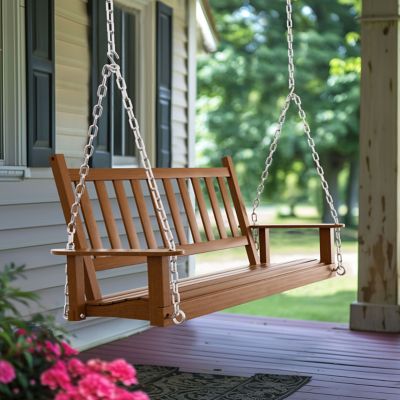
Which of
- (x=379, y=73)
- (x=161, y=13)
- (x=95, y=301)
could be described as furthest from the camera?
(x=161, y=13)

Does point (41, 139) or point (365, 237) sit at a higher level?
point (41, 139)

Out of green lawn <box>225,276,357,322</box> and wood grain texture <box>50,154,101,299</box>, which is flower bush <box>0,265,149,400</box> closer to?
wood grain texture <box>50,154,101,299</box>

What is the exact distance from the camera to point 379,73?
5.52 m

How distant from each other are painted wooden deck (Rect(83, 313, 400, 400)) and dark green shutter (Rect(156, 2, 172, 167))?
3.91ft

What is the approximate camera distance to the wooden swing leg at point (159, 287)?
132 inches

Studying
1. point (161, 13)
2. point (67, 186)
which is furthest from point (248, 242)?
point (161, 13)

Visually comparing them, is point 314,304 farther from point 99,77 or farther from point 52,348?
point 52,348

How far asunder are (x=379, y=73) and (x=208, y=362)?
2.06 m

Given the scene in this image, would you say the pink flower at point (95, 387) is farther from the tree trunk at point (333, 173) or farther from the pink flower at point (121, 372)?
the tree trunk at point (333, 173)

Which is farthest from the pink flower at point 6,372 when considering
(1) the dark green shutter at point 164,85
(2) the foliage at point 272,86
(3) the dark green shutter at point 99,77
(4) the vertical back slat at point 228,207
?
(2) the foliage at point 272,86

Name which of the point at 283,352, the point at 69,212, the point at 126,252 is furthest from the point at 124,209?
the point at 283,352

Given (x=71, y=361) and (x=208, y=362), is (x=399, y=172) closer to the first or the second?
(x=208, y=362)

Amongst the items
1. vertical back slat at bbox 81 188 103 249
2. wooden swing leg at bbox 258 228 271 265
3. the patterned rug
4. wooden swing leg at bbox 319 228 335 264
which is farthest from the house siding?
wooden swing leg at bbox 319 228 335 264

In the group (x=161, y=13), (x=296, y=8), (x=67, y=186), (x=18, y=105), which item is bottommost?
(x=67, y=186)
